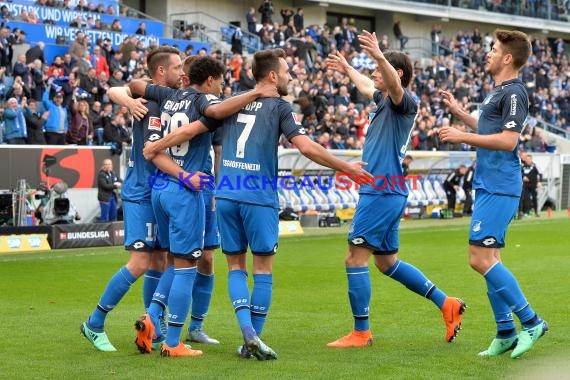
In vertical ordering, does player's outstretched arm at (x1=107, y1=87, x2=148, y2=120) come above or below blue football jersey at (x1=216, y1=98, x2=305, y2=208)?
above

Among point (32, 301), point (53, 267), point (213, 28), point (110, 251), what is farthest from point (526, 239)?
point (213, 28)

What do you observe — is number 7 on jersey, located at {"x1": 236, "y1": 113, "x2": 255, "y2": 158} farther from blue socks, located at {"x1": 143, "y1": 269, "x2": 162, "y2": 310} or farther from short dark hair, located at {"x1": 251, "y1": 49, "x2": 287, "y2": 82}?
blue socks, located at {"x1": 143, "y1": 269, "x2": 162, "y2": 310}

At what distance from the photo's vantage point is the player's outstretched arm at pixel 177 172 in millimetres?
8469

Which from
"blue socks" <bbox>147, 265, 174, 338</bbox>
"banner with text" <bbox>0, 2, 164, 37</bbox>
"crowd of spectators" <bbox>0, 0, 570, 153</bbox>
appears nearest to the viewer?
"blue socks" <bbox>147, 265, 174, 338</bbox>

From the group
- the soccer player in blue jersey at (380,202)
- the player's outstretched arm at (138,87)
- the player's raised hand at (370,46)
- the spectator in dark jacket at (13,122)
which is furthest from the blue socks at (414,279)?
the spectator in dark jacket at (13,122)

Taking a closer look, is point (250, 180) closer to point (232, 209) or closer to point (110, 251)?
point (232, 209)

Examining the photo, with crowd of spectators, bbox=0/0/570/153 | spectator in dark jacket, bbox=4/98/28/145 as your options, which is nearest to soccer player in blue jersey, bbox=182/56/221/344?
crowd of spectators, bbox=0/0/570/153

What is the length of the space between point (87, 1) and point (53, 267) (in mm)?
18201

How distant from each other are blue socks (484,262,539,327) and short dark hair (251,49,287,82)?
2.40 metres

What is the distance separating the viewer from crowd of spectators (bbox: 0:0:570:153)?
25078mm

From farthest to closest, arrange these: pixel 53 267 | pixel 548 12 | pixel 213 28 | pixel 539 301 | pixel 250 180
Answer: pixel 548 12
pixel 213 28
pixel 53 267
pixel 539 301
pixel 250 180

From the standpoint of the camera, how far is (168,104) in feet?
28.8

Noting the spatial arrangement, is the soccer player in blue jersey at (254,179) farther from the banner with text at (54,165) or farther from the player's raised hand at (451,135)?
the banner with text at (54,165)

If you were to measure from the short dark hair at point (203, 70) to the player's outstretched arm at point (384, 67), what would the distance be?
1.22 metres
